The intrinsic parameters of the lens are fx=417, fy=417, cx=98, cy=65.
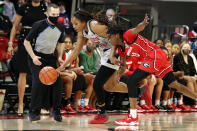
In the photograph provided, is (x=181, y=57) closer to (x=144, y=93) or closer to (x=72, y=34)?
(x=144, y=93)

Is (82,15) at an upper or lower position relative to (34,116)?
upper

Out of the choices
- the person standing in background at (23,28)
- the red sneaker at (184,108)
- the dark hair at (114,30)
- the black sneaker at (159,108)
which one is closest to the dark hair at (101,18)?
the dark hair at (114,30)

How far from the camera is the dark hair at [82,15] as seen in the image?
6041mm

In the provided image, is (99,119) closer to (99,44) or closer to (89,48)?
(99,44)

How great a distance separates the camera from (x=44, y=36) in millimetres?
6406

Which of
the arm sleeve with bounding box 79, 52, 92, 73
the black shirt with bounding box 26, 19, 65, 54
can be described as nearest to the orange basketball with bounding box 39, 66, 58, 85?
the black shirt with bounding box 26, 19, 65, 54

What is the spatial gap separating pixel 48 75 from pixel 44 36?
2.48ft

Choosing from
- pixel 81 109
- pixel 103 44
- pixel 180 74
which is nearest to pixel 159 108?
pixel 180 74

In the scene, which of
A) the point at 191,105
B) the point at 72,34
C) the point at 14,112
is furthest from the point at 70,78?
the point at 191,105

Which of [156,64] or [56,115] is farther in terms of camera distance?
[56,115]

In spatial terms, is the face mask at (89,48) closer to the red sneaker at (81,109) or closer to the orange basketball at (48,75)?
the red sneaker at (81,109)

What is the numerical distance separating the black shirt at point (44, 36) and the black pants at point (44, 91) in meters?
0.11

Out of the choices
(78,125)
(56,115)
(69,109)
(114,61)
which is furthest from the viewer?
(69,109)

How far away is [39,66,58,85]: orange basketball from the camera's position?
5.96 m
